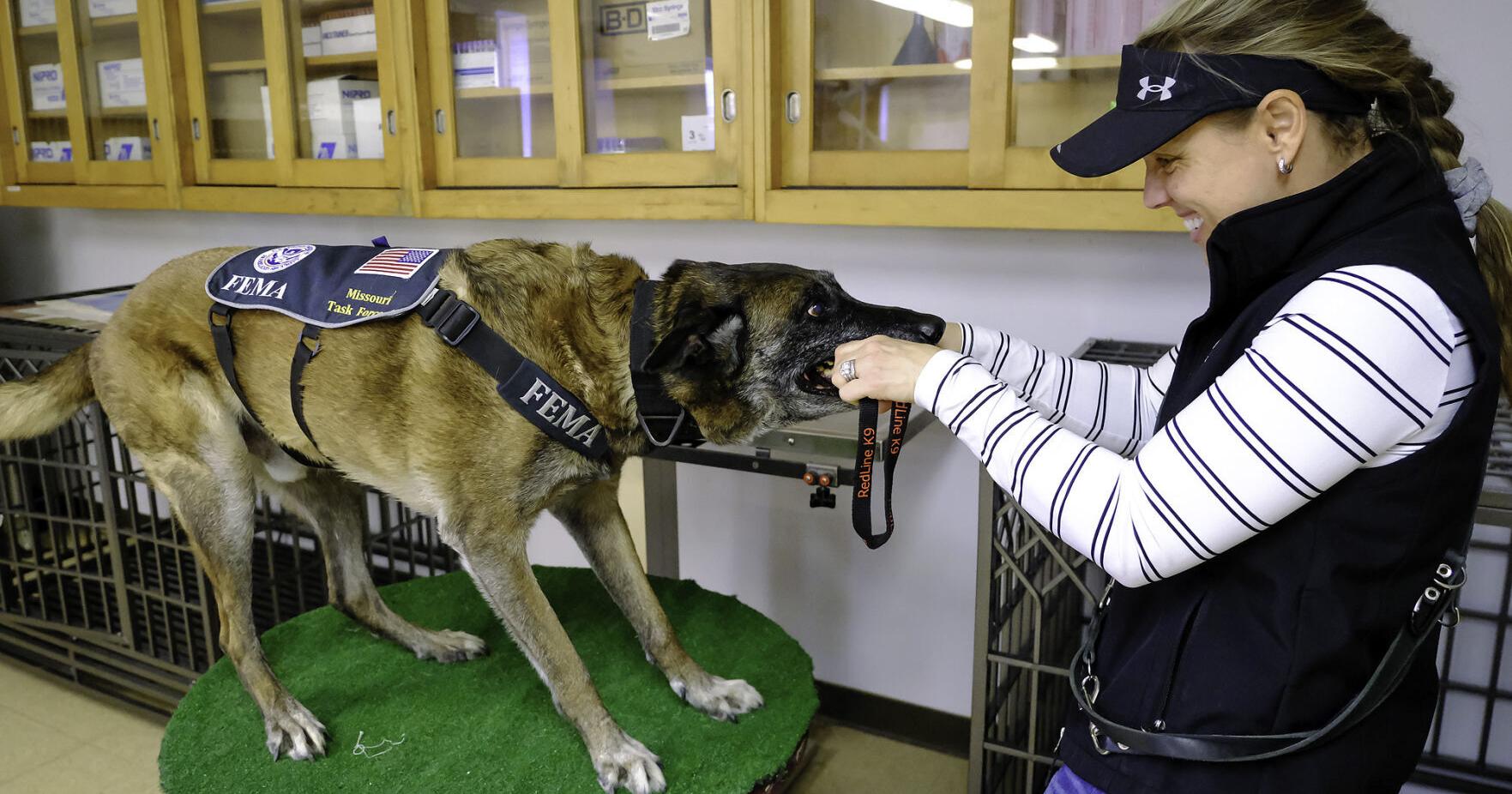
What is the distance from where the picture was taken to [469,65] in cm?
246

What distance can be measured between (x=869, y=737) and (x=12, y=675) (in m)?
2.42

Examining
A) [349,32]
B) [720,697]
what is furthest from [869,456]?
[349,32]

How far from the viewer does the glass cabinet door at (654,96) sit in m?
2.13

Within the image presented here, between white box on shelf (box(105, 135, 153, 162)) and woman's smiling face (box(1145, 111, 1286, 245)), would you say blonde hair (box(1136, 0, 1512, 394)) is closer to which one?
woman's smiling face (box(1145, 111, 1286, 245))

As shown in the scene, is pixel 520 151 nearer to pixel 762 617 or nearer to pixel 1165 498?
pixel 762 617

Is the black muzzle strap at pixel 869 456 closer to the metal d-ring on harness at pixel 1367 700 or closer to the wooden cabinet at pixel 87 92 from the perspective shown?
the metal d-ring on harness at pixel 1367 700

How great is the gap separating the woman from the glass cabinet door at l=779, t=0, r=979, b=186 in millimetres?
935

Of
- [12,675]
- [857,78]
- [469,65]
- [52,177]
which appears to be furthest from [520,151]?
[12,675]

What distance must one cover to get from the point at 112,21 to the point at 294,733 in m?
2.50

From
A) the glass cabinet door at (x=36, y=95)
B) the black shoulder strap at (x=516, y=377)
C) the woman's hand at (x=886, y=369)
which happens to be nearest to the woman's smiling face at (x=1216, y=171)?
the woman's hand at (x=886, y=369)

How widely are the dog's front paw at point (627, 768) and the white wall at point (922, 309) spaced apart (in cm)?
106

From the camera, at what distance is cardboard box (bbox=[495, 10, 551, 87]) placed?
2.38 metres

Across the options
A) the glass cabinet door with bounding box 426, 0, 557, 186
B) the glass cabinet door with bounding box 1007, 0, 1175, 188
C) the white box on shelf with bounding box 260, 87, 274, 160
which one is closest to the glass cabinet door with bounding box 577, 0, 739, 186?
the glass cabinet door with bounding box 426, 0, 557, 186

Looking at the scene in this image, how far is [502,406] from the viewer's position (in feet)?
4.85
